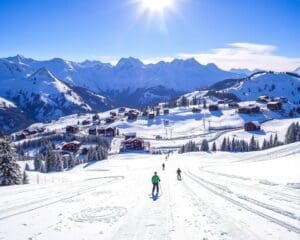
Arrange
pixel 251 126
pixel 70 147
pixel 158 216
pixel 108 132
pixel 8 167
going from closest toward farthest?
1. pixel 158 216
2. pixel 8 167
3. pixel 70 147
4. pixel 251 126
5. pixel 108 132

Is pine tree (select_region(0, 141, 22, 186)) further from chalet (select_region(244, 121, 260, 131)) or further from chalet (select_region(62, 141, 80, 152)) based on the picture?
chalet (select_region(244, 121, 260, 131))

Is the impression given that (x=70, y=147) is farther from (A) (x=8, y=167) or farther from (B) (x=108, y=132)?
(A) (x=8, y=167)

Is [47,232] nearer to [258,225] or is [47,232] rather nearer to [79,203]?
[79,203]

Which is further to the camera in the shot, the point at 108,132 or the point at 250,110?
the point at 250,110

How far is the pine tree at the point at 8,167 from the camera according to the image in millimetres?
45500

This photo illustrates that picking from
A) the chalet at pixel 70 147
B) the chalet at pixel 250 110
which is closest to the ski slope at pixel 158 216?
the chalet at pixel 70 147

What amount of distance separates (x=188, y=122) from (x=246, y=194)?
170579 millimetres

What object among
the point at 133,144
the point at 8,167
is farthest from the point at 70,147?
the point at 8,167

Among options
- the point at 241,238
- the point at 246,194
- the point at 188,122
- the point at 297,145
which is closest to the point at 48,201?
the point at 246,194

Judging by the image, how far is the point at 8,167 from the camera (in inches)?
1818

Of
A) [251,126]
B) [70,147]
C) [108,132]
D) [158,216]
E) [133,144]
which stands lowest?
[70,147]

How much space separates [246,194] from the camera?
23.1m

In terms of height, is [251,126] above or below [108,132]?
above

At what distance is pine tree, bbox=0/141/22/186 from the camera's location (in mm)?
45500
